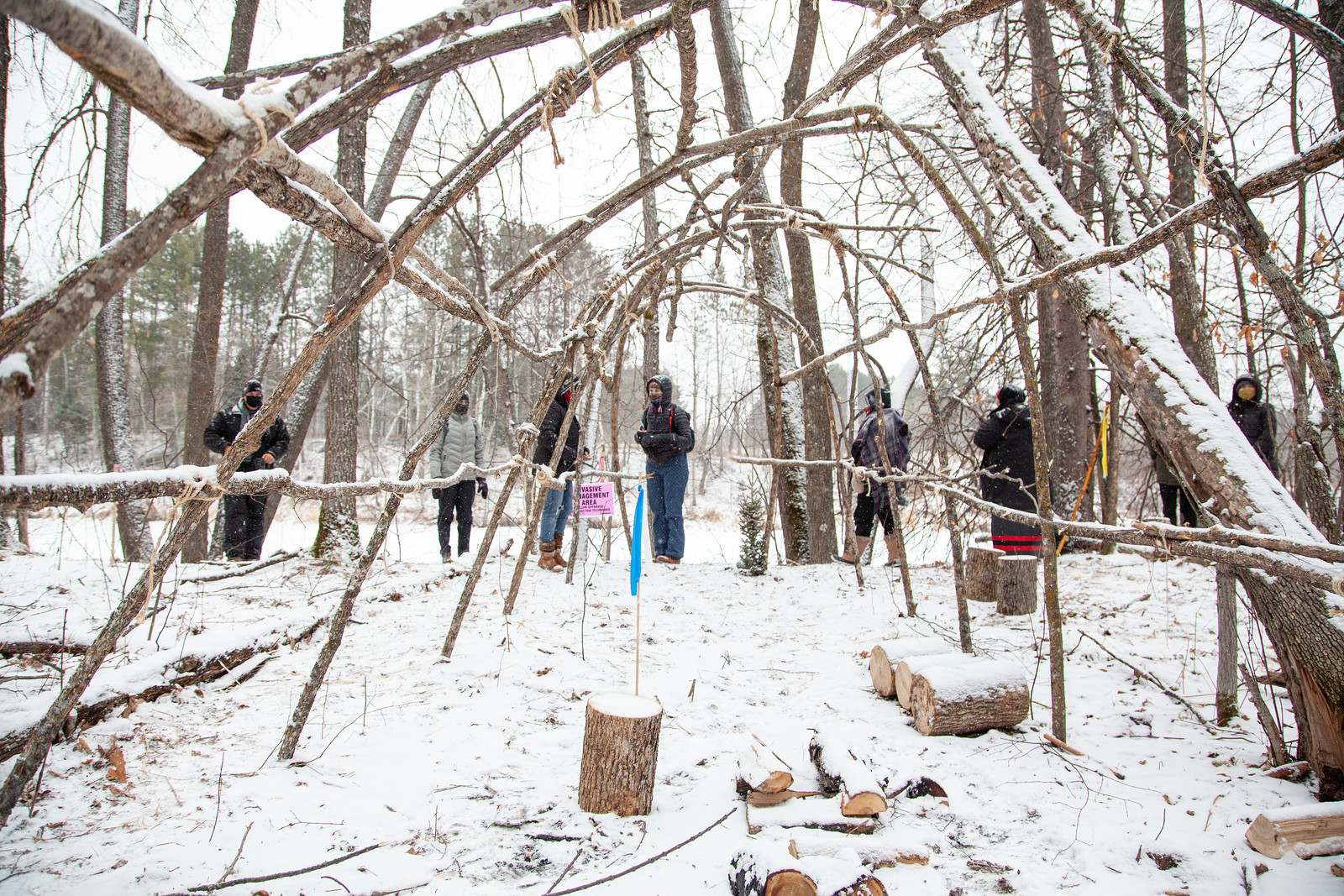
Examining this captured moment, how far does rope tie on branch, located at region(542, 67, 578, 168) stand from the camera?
184cm

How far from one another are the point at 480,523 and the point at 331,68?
13.4 meters

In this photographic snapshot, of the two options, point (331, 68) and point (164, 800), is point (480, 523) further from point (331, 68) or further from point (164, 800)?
point (331, 68)

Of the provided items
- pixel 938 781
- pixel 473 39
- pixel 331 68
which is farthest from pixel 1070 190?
pixel 331 68

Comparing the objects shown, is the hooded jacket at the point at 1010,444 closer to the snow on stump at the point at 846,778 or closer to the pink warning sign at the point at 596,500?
the pink warning sign at the point at 596,500

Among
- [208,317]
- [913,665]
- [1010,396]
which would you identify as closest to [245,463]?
[208,317]

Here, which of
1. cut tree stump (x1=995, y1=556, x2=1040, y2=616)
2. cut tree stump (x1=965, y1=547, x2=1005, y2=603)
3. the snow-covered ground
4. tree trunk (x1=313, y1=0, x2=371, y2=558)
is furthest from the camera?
tree trunk (x1=313, y1=0, x2=371, y2=558)

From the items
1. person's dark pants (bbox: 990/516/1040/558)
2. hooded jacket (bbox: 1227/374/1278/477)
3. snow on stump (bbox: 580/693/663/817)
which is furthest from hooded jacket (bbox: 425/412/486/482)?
hooded jacket (bbox: 1227/374/1278/477)

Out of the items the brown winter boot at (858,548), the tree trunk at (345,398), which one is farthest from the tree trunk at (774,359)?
the tree trunk at (345,398)

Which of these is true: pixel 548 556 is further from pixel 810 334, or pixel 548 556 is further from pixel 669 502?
pixel 810 334

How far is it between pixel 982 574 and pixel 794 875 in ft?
12.3

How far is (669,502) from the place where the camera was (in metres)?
5.87

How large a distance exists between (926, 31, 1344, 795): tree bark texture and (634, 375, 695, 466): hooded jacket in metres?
3.70

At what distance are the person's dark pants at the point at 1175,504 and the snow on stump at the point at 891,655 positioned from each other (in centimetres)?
350

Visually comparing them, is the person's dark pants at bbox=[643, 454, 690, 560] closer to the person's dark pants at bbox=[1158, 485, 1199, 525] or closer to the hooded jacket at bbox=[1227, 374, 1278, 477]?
the person's dark pants at bbox=[1158, 485, 1199, 525]
